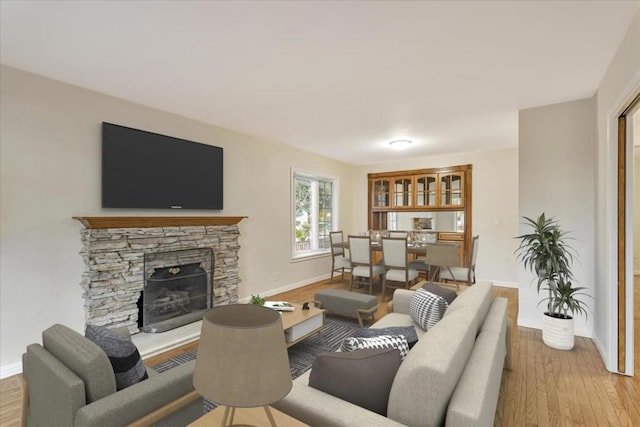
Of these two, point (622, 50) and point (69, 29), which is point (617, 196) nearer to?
point (622, 50)

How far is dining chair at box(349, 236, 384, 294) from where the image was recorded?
16.7 ft

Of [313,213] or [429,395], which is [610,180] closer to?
[429,395]

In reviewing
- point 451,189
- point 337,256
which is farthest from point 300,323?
point 451,189

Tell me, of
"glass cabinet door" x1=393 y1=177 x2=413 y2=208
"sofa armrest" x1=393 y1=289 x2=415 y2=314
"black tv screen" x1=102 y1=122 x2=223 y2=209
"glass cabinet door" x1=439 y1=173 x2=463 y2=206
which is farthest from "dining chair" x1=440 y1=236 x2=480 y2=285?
"black tv screen" x1=102 y1=122 x2=223 y2=209

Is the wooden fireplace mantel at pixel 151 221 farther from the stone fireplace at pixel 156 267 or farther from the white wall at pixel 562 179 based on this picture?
the white wall at pixel 562 179

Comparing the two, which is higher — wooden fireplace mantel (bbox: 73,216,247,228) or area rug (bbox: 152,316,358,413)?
wooden fireplace mantel (bbox: 73,216,247,228)

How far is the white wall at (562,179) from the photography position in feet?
10.9

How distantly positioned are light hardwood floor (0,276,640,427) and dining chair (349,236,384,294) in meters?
2.24

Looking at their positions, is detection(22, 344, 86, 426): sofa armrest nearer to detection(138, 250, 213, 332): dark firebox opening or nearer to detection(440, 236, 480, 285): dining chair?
detection(138, 250, 213, 332): dark firebox opening

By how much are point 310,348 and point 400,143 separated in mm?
3452

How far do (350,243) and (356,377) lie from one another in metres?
4.03

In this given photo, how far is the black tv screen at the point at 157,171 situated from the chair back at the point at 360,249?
2281mm

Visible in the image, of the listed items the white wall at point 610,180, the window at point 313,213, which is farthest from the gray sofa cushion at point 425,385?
the window at point 313,213

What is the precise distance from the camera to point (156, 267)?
3498mm
